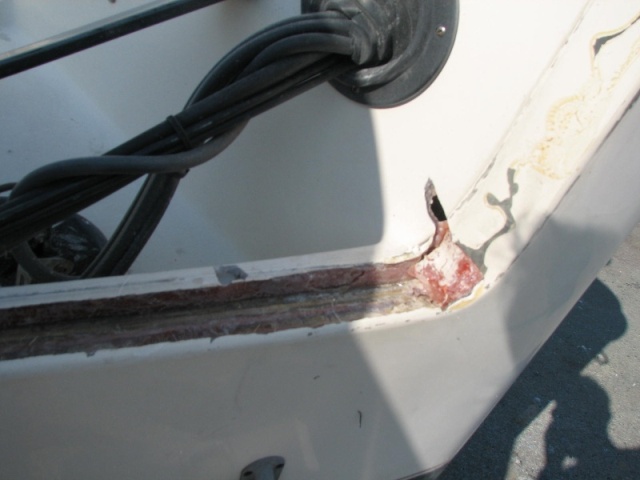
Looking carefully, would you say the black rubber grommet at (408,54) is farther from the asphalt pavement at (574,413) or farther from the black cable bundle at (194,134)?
the asphalt pavement at (574,413)

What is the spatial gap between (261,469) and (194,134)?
20.0 inches

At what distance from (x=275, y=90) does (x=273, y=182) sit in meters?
0.33

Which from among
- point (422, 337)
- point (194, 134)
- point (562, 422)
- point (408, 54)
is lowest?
point (562, 422)

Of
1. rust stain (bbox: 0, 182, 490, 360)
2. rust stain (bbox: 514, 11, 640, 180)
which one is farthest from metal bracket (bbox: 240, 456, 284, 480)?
rust stain (bbox: 514, 11, 640, 180)

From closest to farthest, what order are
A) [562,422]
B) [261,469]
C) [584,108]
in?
[584,108]
[261,469]
[562,422]

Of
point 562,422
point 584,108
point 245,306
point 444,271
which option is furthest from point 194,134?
point 562,422

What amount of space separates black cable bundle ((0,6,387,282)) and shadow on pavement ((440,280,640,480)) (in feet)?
4.61

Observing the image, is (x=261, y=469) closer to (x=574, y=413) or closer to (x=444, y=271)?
(x=444, y=271)

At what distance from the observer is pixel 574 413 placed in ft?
7.31

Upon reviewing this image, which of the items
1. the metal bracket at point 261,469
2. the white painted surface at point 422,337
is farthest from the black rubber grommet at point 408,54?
the metal bracket at point 261,469

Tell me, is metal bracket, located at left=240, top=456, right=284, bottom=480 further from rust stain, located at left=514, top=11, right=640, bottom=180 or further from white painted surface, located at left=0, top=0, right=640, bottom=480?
rust stain, located at left=514, top=11, right=640, bottom=180

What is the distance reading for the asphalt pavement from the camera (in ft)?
6.52

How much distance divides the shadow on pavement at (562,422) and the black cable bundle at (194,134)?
1.41 meters

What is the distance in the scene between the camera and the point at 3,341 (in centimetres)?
74
